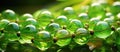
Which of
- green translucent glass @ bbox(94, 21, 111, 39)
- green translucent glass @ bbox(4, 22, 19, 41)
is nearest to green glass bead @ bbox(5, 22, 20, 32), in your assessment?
green translucent glass @ bbox(4, 22, 19, 41)

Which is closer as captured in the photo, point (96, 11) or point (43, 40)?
point (43, 40)

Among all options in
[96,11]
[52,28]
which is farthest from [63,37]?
[96,11]

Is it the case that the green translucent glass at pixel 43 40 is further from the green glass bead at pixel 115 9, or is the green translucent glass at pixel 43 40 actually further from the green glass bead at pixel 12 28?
the green glass bead at pixel 115 9

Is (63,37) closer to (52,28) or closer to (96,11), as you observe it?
(52,28)

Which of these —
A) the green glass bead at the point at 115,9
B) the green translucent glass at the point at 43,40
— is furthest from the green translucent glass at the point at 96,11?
the green translucent glass at the point at 43,40

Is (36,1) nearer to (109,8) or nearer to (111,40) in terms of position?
(109,8)

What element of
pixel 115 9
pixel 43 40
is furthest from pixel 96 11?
pixel 43 40
